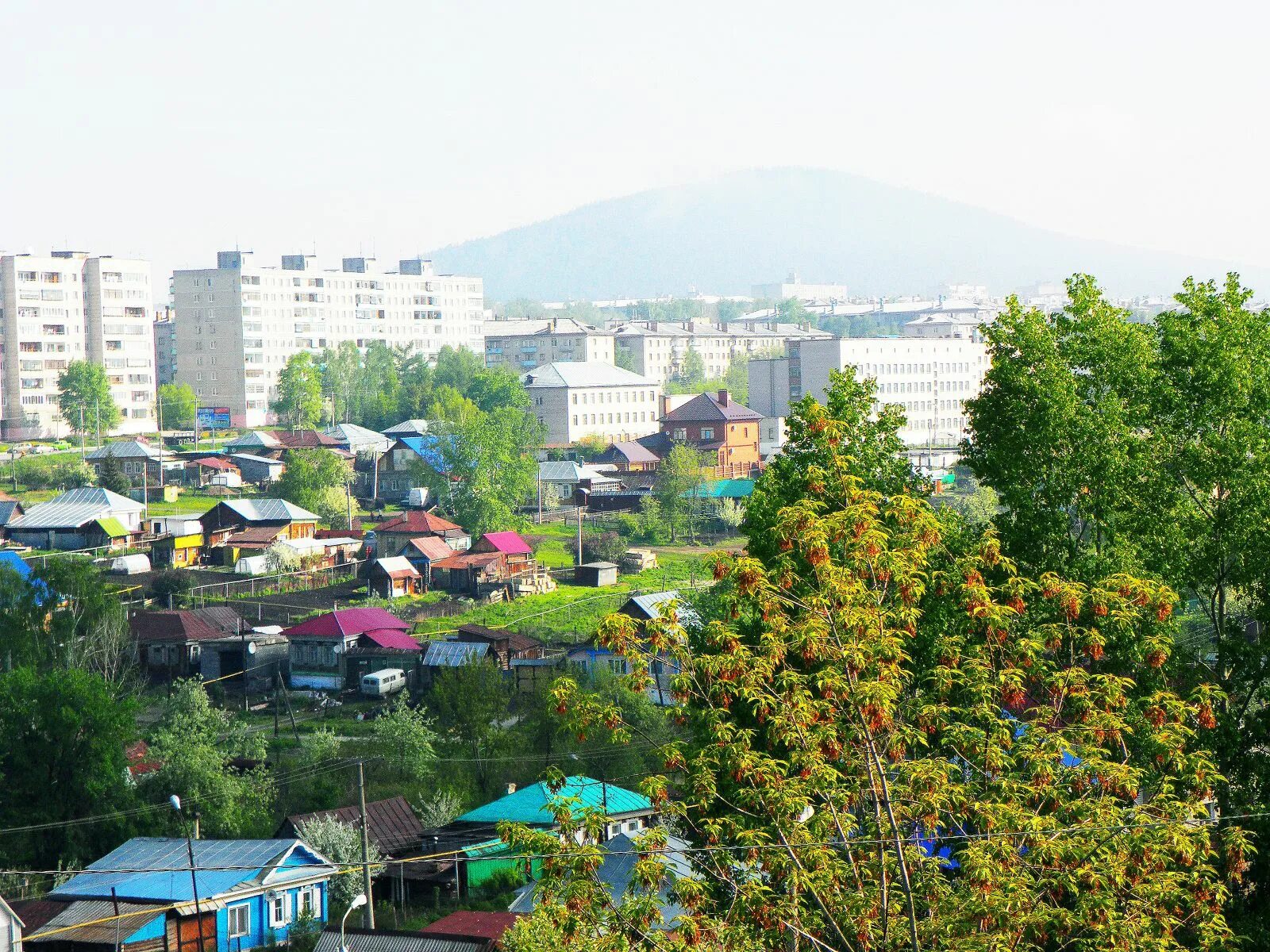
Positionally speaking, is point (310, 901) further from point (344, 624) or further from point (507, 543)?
point (507, 543)

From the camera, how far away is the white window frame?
15781 millimetres

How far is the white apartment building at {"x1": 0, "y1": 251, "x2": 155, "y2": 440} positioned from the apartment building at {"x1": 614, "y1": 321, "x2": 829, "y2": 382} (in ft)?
97.6

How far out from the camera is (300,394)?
6544 cm

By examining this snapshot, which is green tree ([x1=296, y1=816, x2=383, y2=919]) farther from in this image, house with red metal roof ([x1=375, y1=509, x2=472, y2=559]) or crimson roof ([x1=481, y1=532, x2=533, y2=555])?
house with red metal roof ([x1=375, y1=509, x2=472, y2=559])

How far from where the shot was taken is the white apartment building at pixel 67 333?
225 ft

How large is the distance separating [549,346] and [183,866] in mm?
76224

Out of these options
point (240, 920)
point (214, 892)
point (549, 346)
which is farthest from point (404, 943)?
point (549, 346)

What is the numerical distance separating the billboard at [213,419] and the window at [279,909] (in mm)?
53783

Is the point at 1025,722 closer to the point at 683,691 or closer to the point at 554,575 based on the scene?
the point at 683,691

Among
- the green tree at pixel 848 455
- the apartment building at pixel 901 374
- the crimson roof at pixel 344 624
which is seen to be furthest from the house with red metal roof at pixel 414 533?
the apartment building at pixel 901 374

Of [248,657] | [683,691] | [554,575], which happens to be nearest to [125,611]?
[248,657]

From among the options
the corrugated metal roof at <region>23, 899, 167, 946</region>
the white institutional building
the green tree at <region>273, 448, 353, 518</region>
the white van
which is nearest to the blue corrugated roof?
the corrugated metal roof at <region>23, 899, 167, 946</region>

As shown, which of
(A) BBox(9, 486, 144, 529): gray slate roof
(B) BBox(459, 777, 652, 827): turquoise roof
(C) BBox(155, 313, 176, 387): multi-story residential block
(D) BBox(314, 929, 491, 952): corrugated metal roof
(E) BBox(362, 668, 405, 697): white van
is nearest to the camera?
(D) BBox(314, 929, 491, 952): corrugated metal roof

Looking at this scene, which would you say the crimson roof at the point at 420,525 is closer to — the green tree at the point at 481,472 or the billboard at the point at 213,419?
the green tree at the point at 481,472
